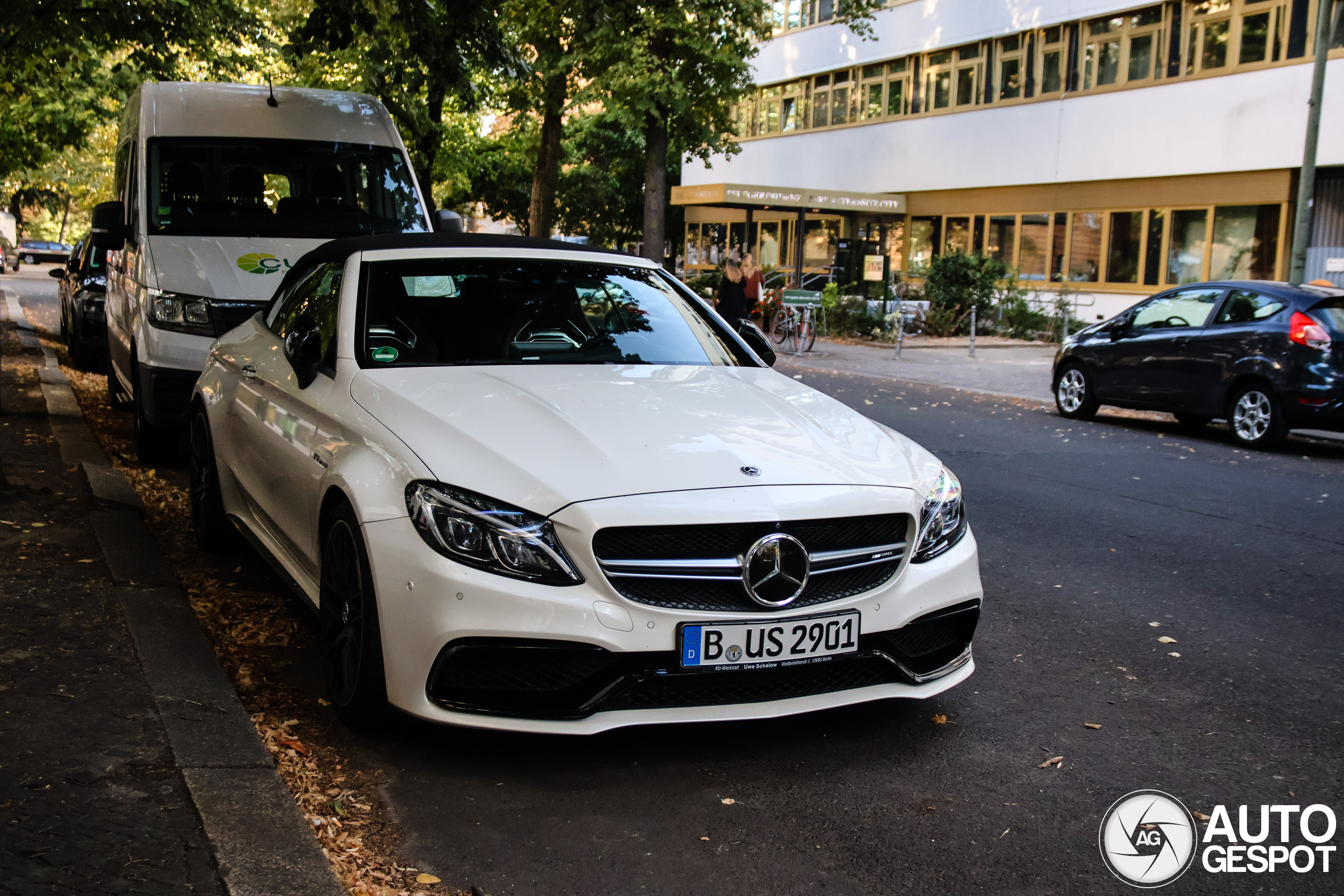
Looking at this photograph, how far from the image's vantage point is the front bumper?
345cm

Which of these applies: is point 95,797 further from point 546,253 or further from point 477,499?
point 546,253

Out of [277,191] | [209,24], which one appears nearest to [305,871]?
[277,191]

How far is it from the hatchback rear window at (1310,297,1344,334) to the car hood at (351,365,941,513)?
8869 mm

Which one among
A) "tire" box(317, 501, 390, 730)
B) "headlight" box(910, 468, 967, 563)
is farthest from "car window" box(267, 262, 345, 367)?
"headlight" box(910, 468, 967, 563)

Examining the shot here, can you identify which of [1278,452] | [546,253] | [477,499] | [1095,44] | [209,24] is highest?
[1095,44]

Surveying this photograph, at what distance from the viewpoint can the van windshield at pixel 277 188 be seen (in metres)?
8.68

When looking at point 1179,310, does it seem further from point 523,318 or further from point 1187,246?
point 1187,246

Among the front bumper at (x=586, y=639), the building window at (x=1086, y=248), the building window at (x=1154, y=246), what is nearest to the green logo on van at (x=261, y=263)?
the front bumper at (x=586, y=639)

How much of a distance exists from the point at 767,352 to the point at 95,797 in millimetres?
3291

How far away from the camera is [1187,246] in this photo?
2925cm

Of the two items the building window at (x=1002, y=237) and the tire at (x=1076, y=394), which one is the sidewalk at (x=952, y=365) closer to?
the tire at (x=1076, y=394)

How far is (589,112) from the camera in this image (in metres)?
55.7

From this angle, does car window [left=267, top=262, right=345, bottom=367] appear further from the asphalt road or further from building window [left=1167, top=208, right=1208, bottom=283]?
building window [left=1167, top=208, right=1208, bottom=283]

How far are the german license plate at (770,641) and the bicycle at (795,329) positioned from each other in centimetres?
2014
